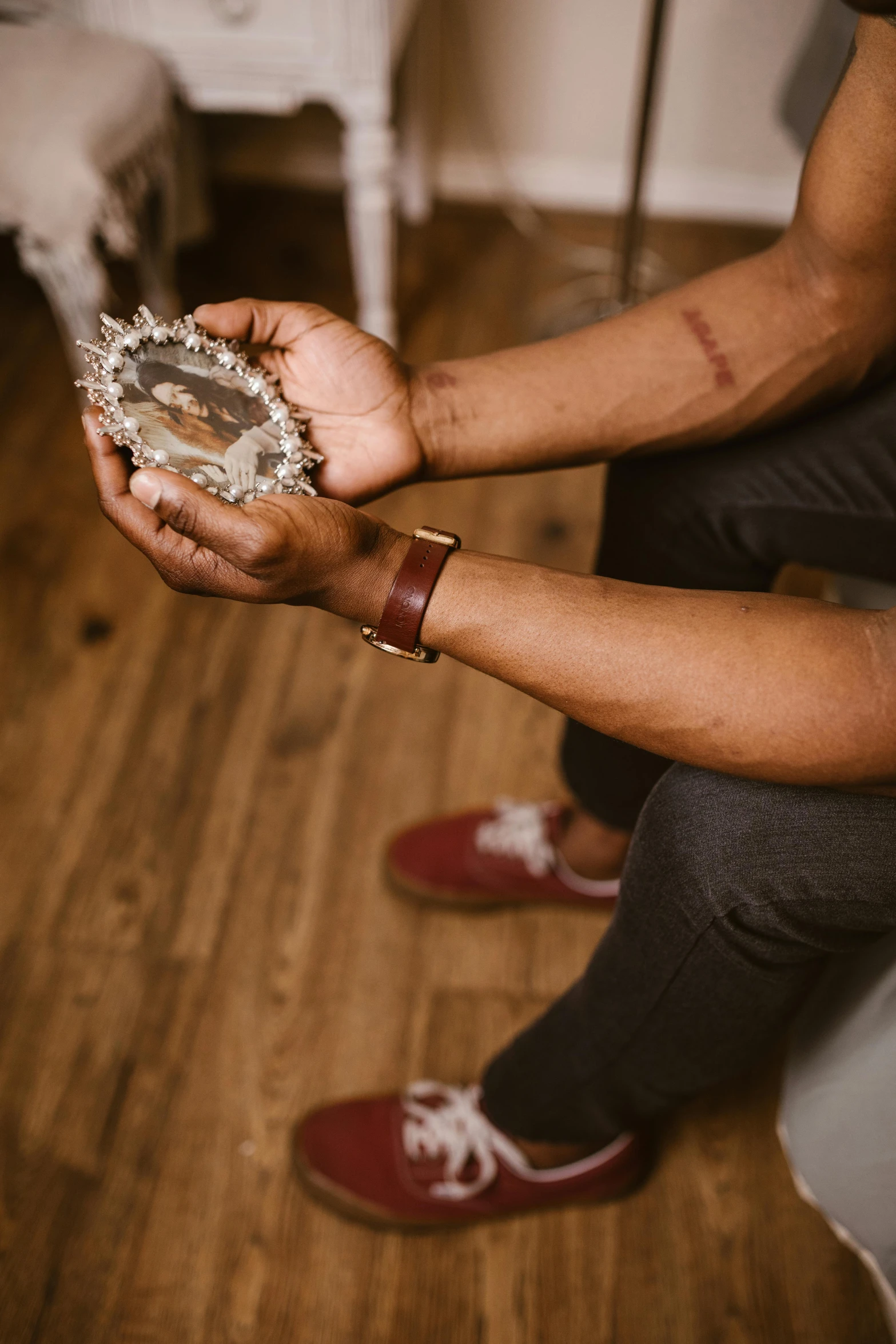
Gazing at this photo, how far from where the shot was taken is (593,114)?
197cm

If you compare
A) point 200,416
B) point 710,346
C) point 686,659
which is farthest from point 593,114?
point 686,659

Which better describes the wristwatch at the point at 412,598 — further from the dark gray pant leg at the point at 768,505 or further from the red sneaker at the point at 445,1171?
the red sneaker at the point at 445,1171

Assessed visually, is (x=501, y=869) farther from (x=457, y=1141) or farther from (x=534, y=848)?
(x=457, y=1141)

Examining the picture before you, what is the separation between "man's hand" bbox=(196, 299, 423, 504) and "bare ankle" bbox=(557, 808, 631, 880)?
0.45 meters

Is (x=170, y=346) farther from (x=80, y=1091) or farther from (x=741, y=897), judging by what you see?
(x=80, y=1091)

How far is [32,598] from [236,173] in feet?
4.09

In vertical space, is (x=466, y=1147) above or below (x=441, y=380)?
below

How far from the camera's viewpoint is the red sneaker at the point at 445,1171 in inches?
35.3

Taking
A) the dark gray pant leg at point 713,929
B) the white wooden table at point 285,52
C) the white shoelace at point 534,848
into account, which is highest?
the white wooden table at point 285,52

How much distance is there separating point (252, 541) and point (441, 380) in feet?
1.01

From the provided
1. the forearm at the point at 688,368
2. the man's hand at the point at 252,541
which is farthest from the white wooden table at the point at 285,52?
the man's hand at the point at 252,541

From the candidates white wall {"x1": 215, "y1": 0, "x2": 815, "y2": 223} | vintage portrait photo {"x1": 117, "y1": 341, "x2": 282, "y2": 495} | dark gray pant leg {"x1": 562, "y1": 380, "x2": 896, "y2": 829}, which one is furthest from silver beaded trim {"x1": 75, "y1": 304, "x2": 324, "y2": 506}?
white wall {"x1": 215, "y1": 0, "x2": 815, "y2": 223}

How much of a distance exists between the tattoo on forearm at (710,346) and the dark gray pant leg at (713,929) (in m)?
0.36

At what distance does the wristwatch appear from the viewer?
65cm
